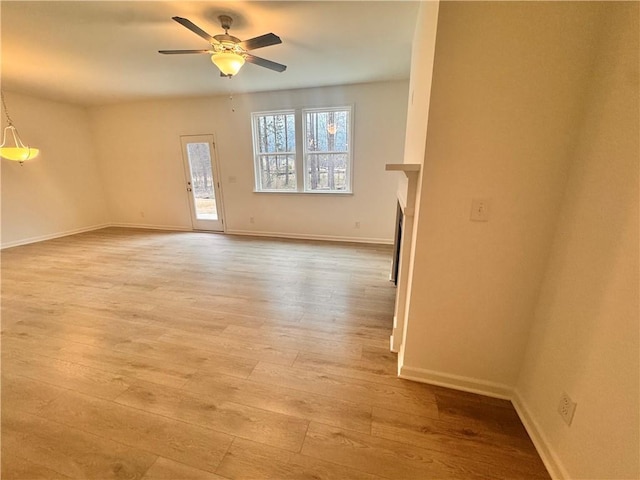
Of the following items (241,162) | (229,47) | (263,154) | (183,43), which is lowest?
(241,162)

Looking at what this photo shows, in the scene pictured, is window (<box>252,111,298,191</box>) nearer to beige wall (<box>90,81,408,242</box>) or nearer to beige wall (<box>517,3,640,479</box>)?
beige wall (<box>90,81,408,242</box>)

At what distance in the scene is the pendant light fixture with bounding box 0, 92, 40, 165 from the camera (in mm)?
→ 3527

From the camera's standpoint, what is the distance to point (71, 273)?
347 centimetres

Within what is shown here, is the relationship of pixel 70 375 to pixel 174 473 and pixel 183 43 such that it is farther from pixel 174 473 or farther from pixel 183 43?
pixel 183 43

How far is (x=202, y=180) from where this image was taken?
18.1 ft

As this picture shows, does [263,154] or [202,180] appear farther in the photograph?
[202,180]

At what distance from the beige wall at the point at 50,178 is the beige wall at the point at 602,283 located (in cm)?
762

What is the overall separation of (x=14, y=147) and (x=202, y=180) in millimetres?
2731

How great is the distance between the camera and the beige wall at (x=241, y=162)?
4.29 meters

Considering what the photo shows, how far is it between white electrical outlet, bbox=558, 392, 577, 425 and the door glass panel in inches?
226

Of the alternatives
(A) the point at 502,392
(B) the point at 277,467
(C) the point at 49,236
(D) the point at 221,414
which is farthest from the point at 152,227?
(A) the point at 502,392

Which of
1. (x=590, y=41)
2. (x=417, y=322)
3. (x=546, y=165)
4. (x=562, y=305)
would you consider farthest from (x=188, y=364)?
(x=590, y=41)

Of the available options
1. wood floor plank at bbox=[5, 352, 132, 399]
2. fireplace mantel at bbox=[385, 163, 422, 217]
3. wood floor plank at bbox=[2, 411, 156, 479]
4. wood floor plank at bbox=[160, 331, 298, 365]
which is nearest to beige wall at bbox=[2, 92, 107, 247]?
wood floor plank at bbox=[5, 352, 132, 399]

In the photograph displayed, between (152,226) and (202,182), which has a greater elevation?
(202,182)
